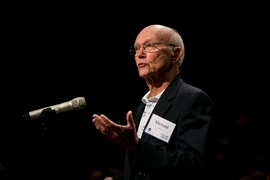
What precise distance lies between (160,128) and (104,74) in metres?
2.47

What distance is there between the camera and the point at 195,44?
4.18 meters

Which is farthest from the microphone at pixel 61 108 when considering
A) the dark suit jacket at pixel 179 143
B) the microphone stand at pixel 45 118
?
the dark suit jacket at pixel 179 143

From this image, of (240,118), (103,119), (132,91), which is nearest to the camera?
(103,119)

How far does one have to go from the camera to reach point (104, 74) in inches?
166

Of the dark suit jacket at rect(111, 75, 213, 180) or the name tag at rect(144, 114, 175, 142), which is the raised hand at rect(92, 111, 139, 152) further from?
the name tag at rect(144, 114, 175, 142)

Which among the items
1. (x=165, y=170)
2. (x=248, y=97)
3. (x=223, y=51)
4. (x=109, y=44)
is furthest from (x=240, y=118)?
(x=165, y=170)

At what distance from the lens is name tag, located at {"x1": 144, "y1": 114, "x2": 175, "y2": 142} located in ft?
5.82

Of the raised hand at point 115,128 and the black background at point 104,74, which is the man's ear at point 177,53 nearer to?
the raised hand at point 115,128

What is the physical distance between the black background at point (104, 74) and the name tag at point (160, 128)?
1757mm

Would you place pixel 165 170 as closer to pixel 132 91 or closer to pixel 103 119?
pixel 103 119

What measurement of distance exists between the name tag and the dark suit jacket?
0.7 inches

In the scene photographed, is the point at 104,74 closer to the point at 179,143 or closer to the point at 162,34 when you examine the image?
the point at 162,34

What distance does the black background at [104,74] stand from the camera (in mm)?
3744

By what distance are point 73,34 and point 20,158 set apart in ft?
4.59
